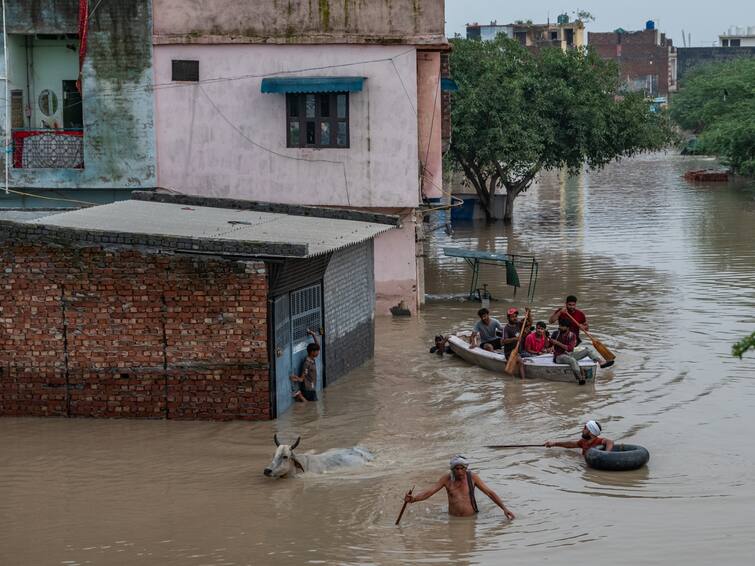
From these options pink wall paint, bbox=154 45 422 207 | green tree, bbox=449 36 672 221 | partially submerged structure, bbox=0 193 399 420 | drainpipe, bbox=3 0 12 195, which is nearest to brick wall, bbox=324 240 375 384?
partially submerged structure, bbox=0 193 399 420

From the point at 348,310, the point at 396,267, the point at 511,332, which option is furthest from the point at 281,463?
the point at 396,267

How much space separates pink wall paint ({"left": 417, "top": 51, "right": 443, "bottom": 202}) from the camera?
1030 inches

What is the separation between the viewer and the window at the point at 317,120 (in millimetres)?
25438

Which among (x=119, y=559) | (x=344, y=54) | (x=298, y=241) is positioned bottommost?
(x=119, y=559)

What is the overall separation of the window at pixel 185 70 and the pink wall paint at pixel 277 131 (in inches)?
4.0

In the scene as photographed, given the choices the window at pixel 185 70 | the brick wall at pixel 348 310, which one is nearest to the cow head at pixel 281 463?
the brick wall at pixel 348 310

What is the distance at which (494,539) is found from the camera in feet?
41.8

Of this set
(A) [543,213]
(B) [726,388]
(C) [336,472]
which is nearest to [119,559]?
(C) [336,472]

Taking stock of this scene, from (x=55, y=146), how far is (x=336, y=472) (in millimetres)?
13748

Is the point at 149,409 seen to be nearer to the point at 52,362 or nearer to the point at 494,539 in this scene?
the point at 52,362

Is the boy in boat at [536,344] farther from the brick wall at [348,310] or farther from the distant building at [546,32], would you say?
the distant building at [546,32]

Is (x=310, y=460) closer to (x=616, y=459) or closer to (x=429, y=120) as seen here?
(x=616, y=459)

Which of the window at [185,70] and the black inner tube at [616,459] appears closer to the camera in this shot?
the black inner tube at [616,459]

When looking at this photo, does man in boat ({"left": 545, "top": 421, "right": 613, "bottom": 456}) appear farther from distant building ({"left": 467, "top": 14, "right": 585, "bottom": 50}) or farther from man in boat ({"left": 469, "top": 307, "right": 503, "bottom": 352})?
distant building ({"left": 467, "top": 14, "right": 585, "bottom": 50})
